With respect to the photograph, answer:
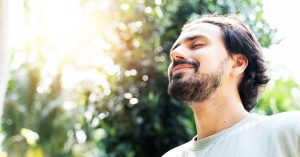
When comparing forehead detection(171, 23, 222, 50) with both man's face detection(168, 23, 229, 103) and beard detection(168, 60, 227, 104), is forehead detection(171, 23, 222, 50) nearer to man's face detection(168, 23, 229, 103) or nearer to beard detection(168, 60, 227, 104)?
man's face detection(168, 23, 229, 103)

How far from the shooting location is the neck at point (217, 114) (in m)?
1.95

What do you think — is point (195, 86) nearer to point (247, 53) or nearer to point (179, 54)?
point (179, 54)

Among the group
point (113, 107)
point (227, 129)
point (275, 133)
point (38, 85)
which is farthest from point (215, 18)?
point (38, 85)

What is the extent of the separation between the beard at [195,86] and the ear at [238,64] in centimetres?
15

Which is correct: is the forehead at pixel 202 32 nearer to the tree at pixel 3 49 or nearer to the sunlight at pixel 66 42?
the tree at pixel 3 49

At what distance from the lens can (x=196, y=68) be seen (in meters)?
2.00

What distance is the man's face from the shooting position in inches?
78.0

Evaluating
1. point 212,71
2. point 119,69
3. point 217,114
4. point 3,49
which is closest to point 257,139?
point 217,114

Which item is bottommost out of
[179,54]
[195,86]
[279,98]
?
[279,98]

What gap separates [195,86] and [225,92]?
15cm

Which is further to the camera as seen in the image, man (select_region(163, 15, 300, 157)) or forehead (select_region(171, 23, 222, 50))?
forehead (select_region(171, 23, 222, 50))

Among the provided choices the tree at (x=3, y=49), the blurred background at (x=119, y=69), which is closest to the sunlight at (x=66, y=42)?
the blurred background at (x=119, y=69)

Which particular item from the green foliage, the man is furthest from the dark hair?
the green foliage

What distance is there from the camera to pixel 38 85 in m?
7.39
